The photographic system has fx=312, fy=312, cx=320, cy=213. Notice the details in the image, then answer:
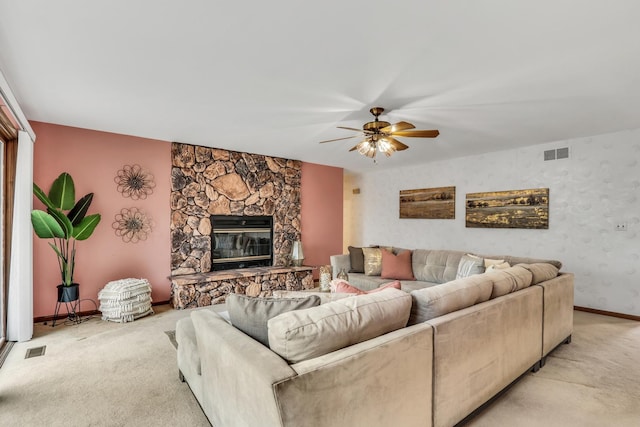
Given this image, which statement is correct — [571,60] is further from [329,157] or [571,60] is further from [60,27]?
[329,157]

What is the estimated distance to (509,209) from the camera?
4891 mm

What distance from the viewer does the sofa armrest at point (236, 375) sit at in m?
1.11

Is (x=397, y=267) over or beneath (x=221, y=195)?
beneath

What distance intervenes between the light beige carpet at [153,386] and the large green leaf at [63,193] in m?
1.41

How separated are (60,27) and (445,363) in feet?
9.68

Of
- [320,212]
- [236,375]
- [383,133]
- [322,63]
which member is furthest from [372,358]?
[320,212]

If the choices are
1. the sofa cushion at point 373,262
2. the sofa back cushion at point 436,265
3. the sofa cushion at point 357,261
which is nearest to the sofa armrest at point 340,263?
the sofa cushion at point 357,261

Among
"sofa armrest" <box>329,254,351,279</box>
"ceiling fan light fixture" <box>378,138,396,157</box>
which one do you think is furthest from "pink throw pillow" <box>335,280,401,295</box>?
"sofa armrest" <box>329,254,351,279</box>

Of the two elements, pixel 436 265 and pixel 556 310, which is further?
pixel 436 265

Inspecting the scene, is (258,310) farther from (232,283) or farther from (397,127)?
(232,283)

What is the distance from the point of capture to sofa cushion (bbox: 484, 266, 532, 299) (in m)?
2.22

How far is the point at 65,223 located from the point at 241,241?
2389 mm

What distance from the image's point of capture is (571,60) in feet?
7.22

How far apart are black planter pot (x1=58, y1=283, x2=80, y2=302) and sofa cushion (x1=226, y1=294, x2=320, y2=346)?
2992 mm
